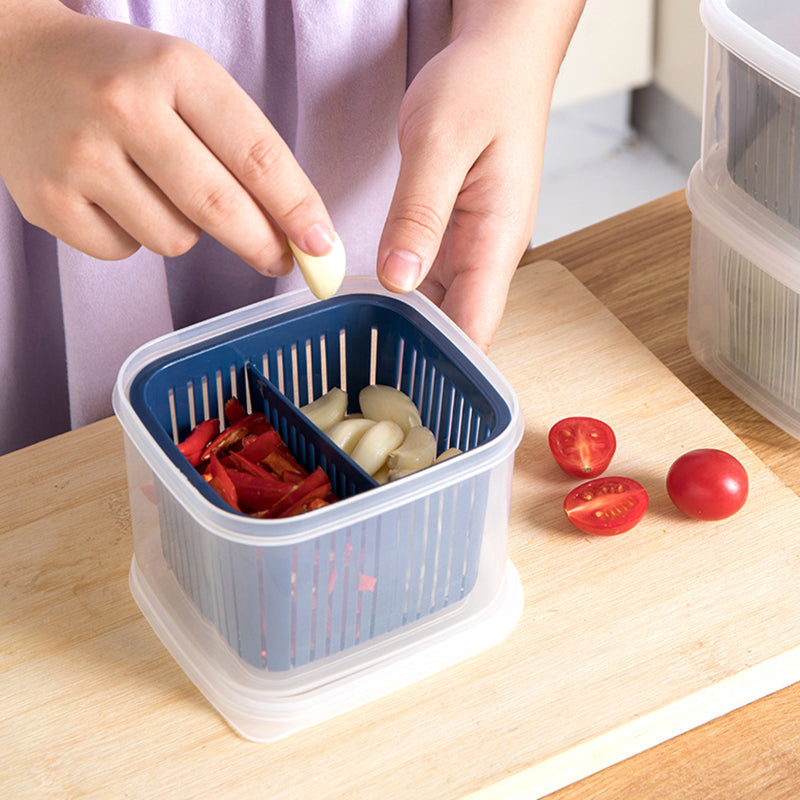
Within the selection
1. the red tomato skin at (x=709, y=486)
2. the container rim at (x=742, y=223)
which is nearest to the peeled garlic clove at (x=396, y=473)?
the red tomato skin at (x=709, y=486)

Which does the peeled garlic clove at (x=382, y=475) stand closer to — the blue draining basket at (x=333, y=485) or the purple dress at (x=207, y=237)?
the blue draining basket at (x=333, y=485)

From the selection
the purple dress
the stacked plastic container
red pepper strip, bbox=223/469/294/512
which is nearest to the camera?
red pepper strip, bbox=223/469/294/512

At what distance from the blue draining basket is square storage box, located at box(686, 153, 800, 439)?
0.32m

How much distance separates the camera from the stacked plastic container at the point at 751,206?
3.05 feet

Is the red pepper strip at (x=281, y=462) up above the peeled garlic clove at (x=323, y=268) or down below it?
below

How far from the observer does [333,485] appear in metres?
0.86

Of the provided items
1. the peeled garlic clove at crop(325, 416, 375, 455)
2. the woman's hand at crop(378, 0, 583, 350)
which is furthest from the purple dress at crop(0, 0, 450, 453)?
the peeled garlic clove at crop(325, 416, 375, 455)

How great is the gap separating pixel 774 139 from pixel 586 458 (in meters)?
0.31

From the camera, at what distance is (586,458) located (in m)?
0.99

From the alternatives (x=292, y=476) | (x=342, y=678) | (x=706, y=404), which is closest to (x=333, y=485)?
(x=292, y=476)

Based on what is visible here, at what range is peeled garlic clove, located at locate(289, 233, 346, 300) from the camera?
85cm

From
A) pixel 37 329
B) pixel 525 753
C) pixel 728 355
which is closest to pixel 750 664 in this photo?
pixel 525 753

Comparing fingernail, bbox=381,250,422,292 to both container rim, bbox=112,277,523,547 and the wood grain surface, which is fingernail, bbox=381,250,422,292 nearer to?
container rim, bbox=112,277,523,547

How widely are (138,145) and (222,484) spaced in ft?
0.82
